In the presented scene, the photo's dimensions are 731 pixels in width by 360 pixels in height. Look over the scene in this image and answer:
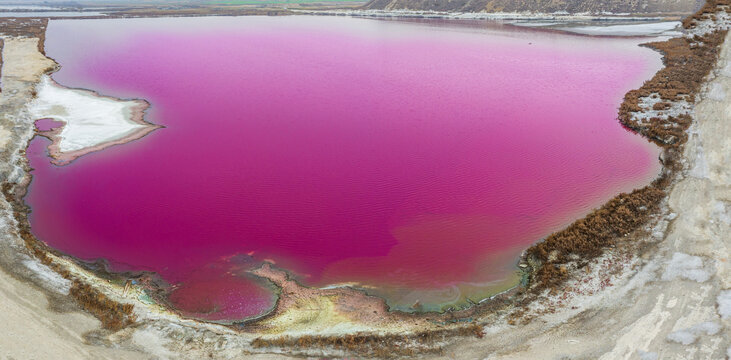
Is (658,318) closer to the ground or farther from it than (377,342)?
farther from it

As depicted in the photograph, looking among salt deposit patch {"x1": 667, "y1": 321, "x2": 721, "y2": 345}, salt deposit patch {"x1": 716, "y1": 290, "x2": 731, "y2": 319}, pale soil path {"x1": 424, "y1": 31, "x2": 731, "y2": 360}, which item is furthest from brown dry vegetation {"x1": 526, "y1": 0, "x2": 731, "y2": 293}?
salt deposit patch {"x1": 716, "y1": 290, "x2": 731, "y2": 319}

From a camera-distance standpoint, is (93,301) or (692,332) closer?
(692,332)

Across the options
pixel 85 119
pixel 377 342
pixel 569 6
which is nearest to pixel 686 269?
pixel 377 342

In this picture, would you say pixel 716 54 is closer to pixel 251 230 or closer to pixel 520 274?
pixel 520 274

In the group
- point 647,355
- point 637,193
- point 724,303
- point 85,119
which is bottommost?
point 647,355

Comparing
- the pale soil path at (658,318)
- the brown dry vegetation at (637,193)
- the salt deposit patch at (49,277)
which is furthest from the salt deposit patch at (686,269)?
the salt deposit patch at (49,277)

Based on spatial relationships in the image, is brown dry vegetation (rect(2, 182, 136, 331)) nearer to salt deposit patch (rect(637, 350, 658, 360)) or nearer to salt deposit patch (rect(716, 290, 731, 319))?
salt deposit patch (rect(637, 350, 658, 360))

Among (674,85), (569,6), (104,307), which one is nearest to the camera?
(104,307)

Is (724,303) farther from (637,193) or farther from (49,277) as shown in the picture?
(49,277)
